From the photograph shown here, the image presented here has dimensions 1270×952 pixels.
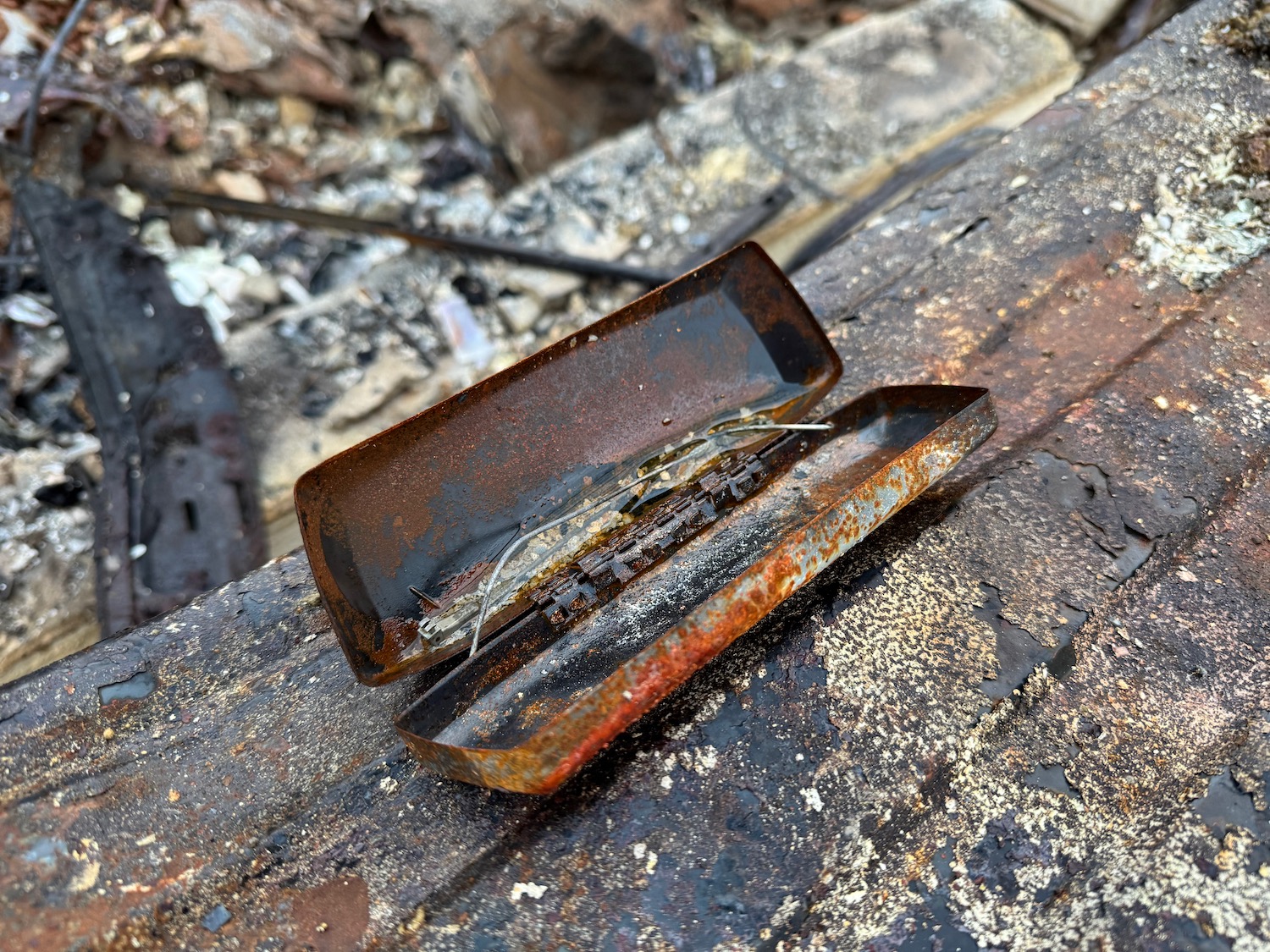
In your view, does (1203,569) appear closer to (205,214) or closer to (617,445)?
(617,445)

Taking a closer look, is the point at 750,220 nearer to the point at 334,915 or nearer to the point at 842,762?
the point at 842,762

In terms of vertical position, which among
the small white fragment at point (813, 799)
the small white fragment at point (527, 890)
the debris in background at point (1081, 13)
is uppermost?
the debris in background at point (1081, 13)

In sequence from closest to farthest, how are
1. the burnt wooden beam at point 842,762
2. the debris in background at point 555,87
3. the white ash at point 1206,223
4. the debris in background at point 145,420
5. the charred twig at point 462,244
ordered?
the burnt wooden beam at point 842,762 → the white ash at point 1206,223 → the debris in background at point 145,420 → the charred twig at point 462,244 → the debris in background at point 555,87

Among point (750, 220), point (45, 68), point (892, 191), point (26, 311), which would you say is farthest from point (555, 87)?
point (26, 311)

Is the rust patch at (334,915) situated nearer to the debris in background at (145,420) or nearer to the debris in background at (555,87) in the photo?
the debris in background at (145,420)

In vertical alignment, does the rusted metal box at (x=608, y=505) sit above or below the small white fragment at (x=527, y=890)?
above

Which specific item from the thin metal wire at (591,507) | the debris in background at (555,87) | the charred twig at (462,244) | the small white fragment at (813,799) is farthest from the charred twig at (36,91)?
the small white fragment at (813,799)

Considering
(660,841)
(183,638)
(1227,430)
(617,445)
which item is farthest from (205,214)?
(1227,430)
